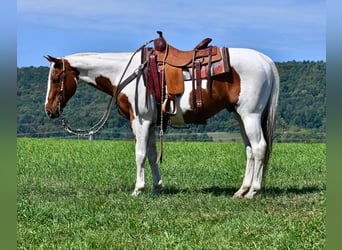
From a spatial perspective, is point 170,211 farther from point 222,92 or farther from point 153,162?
point 222,92

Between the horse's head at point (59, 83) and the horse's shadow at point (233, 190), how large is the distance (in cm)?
220

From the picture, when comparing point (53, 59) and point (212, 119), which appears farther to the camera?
point (212, 119)

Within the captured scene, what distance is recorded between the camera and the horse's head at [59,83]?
28.5 feet

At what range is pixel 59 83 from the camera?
8.76 m

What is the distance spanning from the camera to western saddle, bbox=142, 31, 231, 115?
8148 mm

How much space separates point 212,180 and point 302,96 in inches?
1145

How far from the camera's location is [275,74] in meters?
8.46

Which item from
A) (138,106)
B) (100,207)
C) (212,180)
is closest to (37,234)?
(100,207)

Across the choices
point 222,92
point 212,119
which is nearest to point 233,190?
point 222,92

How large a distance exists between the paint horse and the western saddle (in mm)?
74

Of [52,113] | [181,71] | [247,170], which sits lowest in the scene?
[247,170]

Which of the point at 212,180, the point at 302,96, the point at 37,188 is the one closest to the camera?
the point at 37,188

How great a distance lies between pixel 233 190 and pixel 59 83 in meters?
3.34
